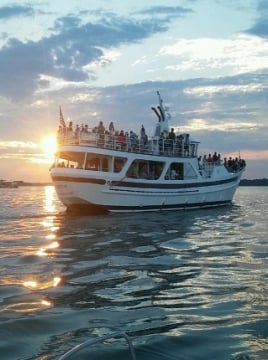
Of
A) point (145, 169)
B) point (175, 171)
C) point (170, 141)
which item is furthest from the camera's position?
point (170, 141)

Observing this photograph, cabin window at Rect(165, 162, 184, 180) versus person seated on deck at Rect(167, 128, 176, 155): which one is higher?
person seated on deck at Rect(167, 128, 176, 155)

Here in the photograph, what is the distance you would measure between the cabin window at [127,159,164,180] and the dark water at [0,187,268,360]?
1407 centimetres

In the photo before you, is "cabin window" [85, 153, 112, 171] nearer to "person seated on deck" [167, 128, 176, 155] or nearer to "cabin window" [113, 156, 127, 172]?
"cabin window" [113, 156, 127, 172]

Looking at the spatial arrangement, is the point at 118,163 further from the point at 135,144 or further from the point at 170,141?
the point at 170,141

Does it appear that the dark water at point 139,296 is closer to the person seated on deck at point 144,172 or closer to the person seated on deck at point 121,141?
the person seated on deck at point 121,141

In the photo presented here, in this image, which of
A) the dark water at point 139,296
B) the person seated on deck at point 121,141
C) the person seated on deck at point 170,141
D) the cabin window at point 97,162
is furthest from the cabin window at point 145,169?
the dark water at point 139,296

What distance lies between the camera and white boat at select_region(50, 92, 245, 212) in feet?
97.3

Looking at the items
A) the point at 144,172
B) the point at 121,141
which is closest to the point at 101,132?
the point at 121,141

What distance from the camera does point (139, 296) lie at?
9031 mm

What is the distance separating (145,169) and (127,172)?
7.71 ft

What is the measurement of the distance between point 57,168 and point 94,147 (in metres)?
2.35

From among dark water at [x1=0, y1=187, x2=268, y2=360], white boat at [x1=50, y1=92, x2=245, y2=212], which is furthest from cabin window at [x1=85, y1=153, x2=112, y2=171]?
dark water at [x1=0, y1=187, x2=268, y2=360]

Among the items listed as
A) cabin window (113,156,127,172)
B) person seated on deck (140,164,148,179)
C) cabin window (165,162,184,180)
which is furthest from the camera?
cabin window (165,162,184,180)

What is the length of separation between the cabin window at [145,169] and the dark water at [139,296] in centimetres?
1407
